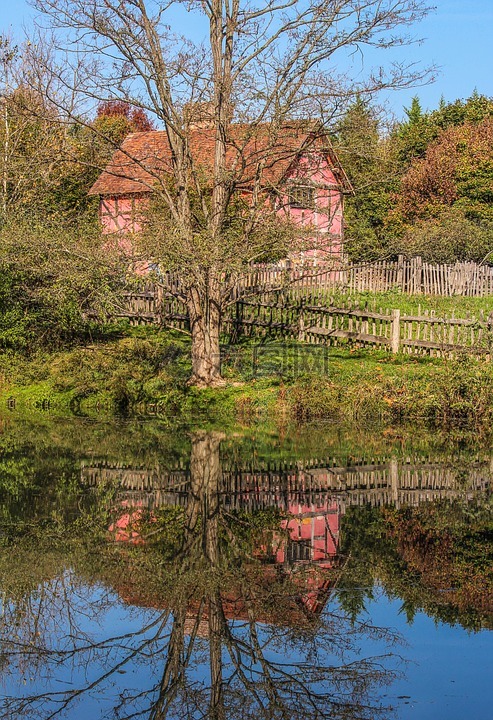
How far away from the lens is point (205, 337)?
22.1 metres

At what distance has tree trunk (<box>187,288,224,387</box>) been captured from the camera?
2205 centimetres

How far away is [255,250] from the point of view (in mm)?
21203

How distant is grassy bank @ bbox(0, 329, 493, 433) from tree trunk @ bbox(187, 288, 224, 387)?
1.33 ft

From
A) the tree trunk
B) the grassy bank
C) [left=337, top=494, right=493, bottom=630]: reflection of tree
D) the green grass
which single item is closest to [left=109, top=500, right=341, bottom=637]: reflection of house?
[left=337, top=494, right=493, bottom=630]: reflection of tree

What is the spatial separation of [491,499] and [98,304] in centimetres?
1247

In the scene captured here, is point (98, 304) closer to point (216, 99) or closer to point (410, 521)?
point (216, 99)

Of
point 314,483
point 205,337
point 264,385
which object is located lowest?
point 314,483

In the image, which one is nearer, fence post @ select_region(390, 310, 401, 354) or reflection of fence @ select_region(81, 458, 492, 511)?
reflection of fence @ select_region(81, 458, 492, 511)

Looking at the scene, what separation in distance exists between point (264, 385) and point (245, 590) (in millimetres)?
12947

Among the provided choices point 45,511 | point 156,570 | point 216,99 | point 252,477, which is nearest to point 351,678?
point 156,570

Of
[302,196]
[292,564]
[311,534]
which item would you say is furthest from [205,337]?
[292,564]

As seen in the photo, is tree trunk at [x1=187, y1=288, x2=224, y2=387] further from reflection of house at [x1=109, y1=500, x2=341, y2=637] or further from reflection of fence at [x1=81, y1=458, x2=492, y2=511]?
reflection of house at [x1=109, y1=500, x2=341, y2=637]

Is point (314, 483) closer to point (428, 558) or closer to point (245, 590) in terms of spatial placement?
point (428, 558)

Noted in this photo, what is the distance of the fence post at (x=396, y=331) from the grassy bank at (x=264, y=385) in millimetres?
368
